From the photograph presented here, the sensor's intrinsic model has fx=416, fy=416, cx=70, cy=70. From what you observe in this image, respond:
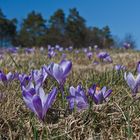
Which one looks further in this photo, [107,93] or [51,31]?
[51,31]

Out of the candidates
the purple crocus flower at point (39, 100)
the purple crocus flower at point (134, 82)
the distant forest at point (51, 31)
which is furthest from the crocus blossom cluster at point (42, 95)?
the distant forest at point (51, 31)

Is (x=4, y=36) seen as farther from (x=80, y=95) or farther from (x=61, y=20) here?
(x=80, y=95)

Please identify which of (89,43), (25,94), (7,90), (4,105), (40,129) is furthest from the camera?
(89,43)

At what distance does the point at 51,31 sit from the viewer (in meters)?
50.5

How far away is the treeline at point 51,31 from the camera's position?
4981 cm

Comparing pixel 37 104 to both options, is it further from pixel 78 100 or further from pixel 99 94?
pixel 99 94

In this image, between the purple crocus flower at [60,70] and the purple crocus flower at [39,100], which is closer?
the purple crocus flower at [39,100]

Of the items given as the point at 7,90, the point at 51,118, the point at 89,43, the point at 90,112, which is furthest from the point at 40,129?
the point at 89,43

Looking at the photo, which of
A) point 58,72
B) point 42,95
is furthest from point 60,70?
point 42,95

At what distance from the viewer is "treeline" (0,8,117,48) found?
49.8 m

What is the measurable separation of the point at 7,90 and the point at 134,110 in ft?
2.53

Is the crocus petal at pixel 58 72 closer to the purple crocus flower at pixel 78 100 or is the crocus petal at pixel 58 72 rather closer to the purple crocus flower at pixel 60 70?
the purple crocus flower at pixel 60 70

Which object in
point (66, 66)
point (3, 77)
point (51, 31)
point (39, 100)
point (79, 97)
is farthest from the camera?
point (51, 31)

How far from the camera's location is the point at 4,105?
6.72 ft
